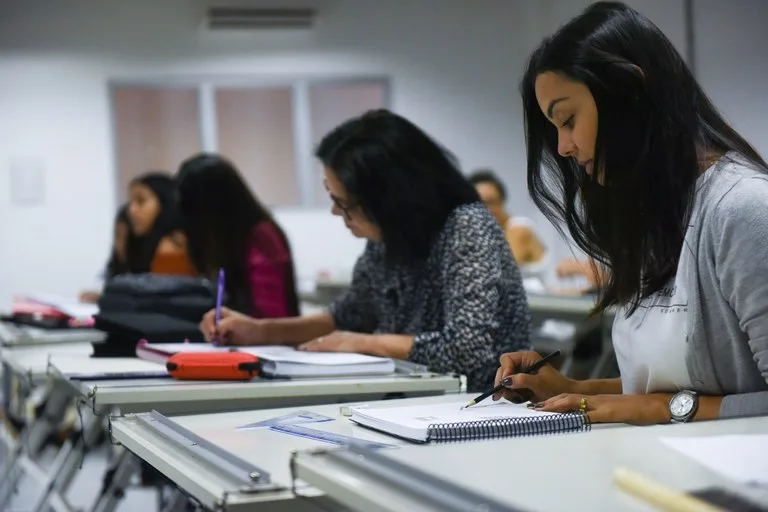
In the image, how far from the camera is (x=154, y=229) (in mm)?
5027

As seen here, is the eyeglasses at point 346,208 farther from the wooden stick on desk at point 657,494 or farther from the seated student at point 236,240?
the wooden stick on desk at point 657,494

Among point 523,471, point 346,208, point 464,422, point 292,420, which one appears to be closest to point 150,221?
point 346,208

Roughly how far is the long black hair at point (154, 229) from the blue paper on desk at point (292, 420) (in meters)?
3.32

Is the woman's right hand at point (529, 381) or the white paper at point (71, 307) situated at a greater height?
the woman's right hand at point (529, 381)

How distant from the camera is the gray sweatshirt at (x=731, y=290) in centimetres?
142

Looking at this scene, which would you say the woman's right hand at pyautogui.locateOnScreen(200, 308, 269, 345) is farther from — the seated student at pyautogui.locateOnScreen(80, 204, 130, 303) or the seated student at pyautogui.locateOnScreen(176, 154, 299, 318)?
the seated student at pyautogui.locateOnScreen(80, 204, 130, 303)

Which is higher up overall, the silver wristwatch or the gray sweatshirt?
the gray sweatshirt

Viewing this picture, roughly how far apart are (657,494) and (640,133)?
77 cm

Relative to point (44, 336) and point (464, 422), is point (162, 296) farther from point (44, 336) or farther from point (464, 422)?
point (464, 422)

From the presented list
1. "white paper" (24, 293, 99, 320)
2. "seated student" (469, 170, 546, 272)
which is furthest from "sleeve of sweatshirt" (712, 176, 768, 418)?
"seated student" (469, 170, 546, 272)

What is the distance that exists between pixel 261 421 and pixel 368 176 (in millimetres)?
963

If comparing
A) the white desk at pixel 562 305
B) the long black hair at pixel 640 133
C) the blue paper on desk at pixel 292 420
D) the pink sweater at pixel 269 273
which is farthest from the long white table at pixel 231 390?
the white desk at pixel 562 305

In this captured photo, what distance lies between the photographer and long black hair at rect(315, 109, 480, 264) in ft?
8.07

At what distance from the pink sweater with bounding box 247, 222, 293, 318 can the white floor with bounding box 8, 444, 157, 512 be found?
92cm
